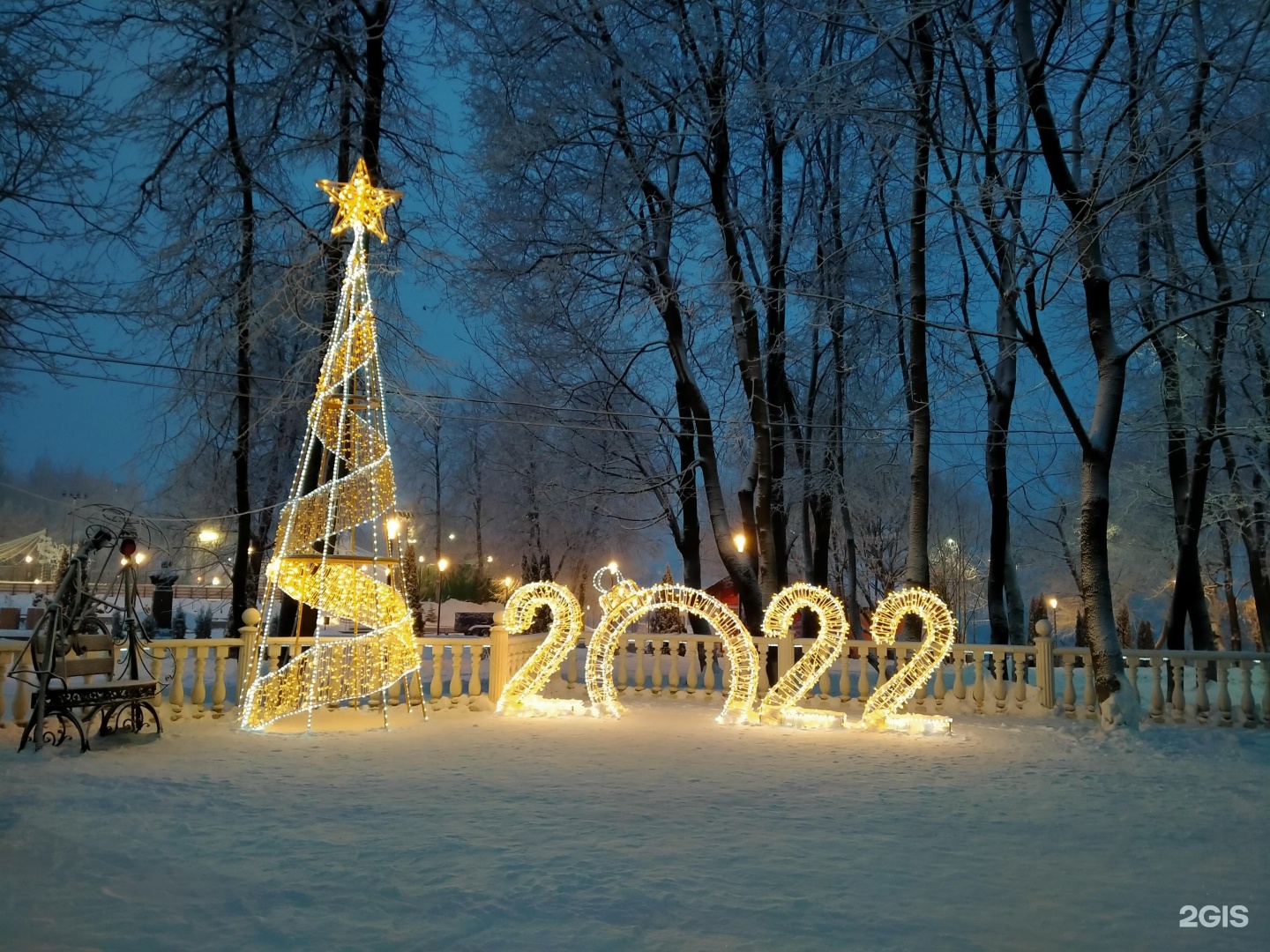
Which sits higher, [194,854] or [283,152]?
[283,152]

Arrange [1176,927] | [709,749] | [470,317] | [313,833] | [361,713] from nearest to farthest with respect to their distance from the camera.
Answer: [1176,927] → [313,833] → [709,749] → [361,713] → [470,317]

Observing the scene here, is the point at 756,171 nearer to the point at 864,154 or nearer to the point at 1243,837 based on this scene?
the point at 864,154

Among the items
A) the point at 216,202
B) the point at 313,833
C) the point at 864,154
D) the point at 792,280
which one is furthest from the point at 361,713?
the point at 864,154

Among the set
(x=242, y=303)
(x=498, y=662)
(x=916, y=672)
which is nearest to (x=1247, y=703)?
(x=916, y=672)

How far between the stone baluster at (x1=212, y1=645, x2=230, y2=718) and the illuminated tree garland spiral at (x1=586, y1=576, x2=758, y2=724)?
155 inches

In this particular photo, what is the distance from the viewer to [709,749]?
7996 mm

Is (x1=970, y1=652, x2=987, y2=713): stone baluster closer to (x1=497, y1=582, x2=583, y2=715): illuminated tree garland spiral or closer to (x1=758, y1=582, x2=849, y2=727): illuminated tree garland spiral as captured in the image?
(x1=758, y1=582, x2=849, y2=727): illuminated tree garland spiral

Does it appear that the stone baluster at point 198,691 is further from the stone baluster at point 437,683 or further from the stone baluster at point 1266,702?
the stone baluster at point 1266,702

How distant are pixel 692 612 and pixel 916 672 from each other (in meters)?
2.49

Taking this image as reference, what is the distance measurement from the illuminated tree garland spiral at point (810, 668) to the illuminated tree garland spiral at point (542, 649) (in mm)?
2293

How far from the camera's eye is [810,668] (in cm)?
958

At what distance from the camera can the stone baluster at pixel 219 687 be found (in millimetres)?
9211

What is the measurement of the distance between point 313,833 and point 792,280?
14.2 meters

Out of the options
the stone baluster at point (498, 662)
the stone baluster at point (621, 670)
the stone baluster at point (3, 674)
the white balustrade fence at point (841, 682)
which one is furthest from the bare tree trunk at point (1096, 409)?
the stone baluster at point (3, 674)
